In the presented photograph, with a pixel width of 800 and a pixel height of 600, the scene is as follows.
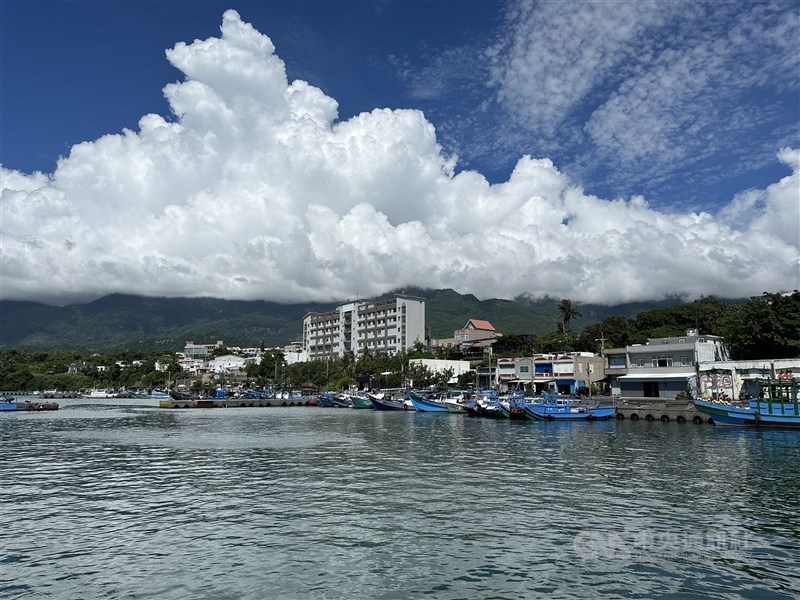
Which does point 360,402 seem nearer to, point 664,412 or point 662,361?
point 662,361

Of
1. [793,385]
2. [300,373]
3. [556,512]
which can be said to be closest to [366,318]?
[300,373]

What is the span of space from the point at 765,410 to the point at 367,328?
120657mm

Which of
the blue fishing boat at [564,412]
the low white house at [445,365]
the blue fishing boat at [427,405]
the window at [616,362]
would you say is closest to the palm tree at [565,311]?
the low white house at [445,365]

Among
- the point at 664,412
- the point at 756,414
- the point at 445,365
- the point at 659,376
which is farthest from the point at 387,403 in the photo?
the point at 756,414

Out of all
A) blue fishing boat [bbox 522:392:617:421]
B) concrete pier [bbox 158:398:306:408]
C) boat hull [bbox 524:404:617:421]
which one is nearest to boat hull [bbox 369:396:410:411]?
concrete pier [bbox 158:398:306:408]

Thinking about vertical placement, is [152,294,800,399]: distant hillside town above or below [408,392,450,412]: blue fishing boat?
above

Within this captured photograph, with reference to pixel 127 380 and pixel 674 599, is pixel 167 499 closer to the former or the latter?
pixel 674 599

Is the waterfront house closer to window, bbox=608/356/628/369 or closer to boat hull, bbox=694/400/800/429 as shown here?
window, bbox=608/356/628/369

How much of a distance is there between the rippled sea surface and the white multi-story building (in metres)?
116

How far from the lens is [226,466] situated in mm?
30188

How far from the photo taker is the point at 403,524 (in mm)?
17578

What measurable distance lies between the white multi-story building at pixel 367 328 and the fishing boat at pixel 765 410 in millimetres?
98736

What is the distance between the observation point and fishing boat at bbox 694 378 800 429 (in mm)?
49094

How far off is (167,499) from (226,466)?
336 inches
